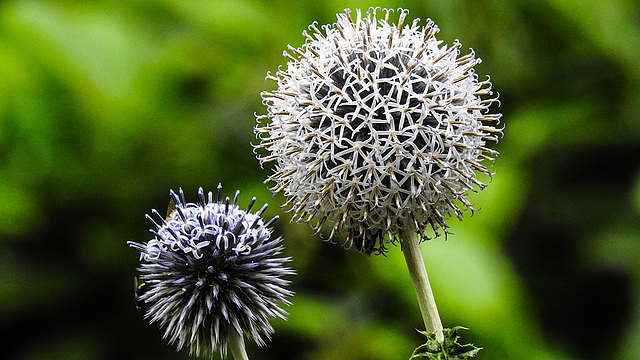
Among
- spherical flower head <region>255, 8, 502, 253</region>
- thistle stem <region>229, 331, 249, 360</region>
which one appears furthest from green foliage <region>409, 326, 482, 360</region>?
thistle stem <region>229, 331, 249, 360</region>

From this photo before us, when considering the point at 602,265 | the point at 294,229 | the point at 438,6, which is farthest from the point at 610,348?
the point at 438,6

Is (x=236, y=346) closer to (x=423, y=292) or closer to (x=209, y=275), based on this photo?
(x=209, y=275)

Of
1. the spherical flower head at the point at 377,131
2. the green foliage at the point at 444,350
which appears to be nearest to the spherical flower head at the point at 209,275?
the spherical flower head at the point at 377,131

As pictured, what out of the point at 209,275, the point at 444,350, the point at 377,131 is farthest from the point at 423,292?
the point at 209,275

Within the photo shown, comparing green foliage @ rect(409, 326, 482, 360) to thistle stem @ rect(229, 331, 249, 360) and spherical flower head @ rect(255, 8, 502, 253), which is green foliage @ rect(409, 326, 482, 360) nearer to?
spherical flower head @ rect(255, 8, 502, 253)

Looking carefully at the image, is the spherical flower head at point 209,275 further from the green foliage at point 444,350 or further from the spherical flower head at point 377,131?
the green foliage at point 444,350

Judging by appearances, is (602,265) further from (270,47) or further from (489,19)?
(270,47)
